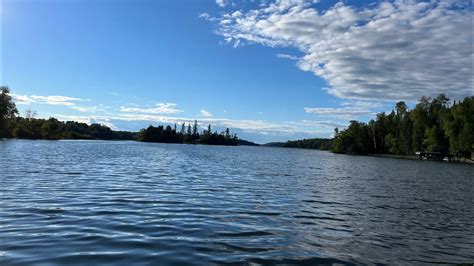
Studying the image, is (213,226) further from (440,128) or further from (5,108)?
(440,128)

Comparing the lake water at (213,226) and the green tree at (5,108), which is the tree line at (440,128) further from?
the green tree at (5,108)

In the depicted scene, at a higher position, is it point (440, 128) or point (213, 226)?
point (440, 128)

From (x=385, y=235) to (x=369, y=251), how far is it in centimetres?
363

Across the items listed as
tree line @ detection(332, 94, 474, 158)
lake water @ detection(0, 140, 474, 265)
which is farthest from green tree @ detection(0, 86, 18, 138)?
tree line @ detection(332, 94, 474, 158)

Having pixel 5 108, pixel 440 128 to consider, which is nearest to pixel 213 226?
pixel 5 108

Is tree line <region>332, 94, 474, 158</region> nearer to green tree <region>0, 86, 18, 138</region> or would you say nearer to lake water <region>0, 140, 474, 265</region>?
lake water <region>0, 140, 474, 265</region>

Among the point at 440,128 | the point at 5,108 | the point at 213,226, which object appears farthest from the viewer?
the point at 440,128

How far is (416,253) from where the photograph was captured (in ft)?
49.9

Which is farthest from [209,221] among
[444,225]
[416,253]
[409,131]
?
[409,131]

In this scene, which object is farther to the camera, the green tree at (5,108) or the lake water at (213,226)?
the green tree at (5,108)

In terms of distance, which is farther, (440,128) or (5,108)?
(440,128)

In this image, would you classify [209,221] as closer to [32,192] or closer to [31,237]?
[31,237]

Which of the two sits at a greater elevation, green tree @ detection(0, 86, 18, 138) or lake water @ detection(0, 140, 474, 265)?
green tree @ detection(0, 86, 18, 138)

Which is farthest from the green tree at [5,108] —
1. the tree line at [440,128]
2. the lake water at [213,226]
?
the tree line at [440,128]
